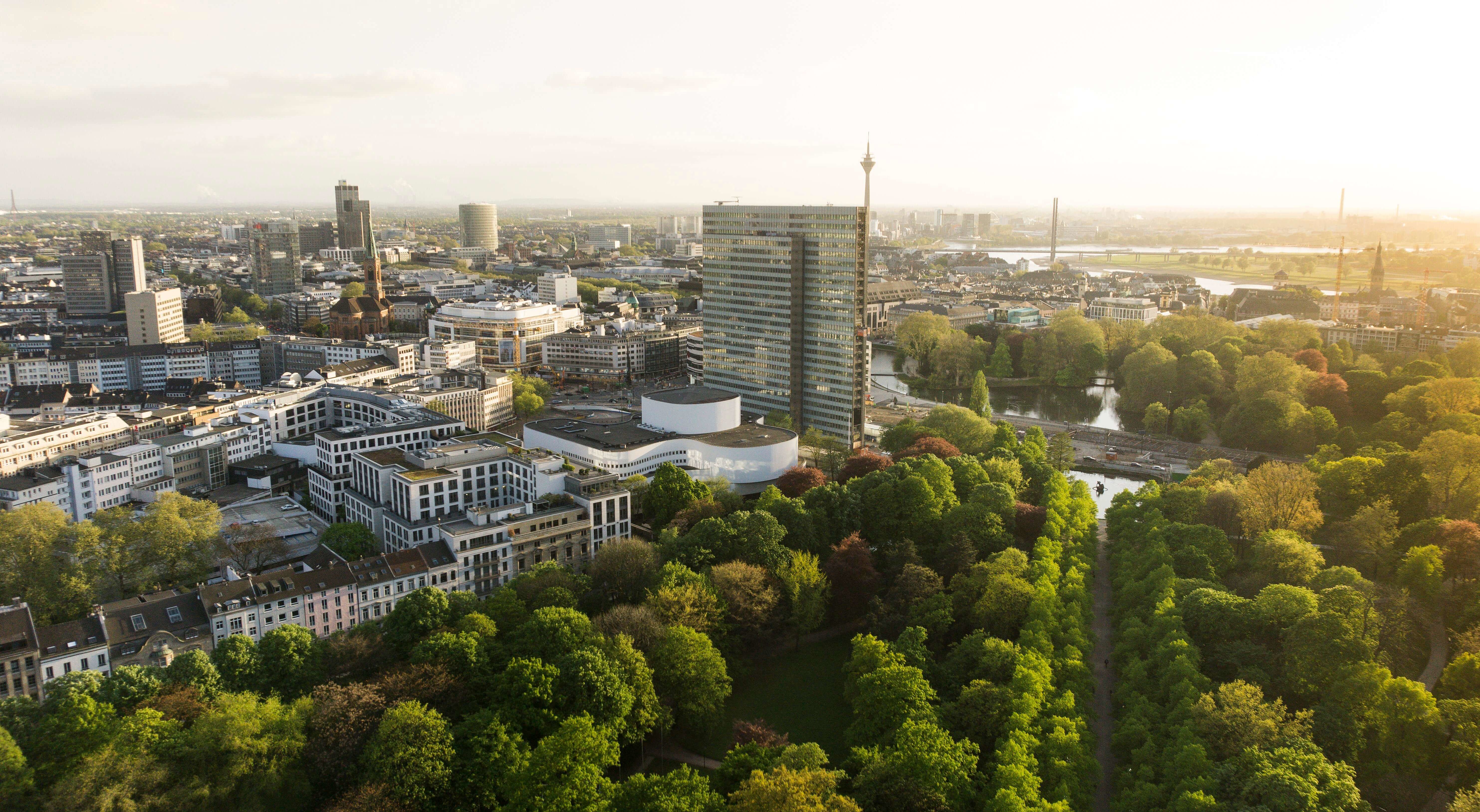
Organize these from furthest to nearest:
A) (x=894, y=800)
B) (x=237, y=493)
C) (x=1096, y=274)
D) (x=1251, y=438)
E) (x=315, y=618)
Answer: (x=1096, y=274) < (x=1251, y=438) < (x=237, y=493) < (x=315, y=618) < (x=894, y=800)

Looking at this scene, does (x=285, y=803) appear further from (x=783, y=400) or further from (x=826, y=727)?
(x=783, y=400)

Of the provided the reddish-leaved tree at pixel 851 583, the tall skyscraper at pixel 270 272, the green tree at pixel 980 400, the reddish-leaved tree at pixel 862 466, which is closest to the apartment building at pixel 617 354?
the green tree at pixel 980 400

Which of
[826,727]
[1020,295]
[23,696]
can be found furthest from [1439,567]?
[1020,295]

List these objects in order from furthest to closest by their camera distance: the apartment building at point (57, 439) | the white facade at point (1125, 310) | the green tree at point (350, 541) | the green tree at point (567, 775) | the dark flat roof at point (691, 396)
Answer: the white facade at point (1125, 310) < the dark flat roof at point (691, 396) < the apartment building at point (57, 439) < the green tree at point (350, 541) < the green tree at point (567, 775)

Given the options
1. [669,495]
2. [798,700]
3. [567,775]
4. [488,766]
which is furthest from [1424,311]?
[488,766]

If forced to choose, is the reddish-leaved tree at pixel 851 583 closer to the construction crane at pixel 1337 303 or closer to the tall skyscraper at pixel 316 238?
the construction crane at pixel 1337 303

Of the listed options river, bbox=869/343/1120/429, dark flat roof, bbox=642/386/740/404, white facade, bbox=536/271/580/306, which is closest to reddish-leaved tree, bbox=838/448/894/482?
dark flat roof, bbox=642/386/740/404
